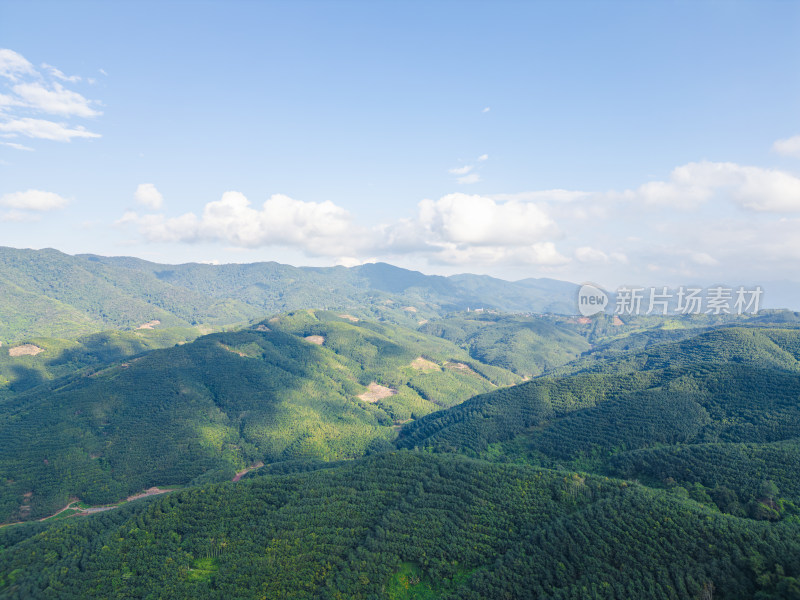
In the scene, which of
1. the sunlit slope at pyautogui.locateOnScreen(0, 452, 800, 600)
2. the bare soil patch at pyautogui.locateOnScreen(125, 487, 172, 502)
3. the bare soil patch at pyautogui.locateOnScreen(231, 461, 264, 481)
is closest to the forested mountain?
the sunlit slope at pyautogui.locateOnScreen(0, 452, 800, 600)

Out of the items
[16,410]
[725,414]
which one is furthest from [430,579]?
[16,410]

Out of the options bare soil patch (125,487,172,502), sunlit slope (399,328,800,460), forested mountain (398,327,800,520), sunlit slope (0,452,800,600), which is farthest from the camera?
bare soil patch (125,487,172,502)

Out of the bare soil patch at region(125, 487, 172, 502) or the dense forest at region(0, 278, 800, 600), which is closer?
the dense forest at region(0, 278, 800, 600)

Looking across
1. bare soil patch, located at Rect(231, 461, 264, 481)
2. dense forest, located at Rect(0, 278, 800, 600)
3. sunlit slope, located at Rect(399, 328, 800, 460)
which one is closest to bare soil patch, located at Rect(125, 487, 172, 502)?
dense forest, located at Rect(0, 278, 800, 600)

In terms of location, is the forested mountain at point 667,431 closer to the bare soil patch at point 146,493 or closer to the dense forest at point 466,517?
the dense forest at point 466,517

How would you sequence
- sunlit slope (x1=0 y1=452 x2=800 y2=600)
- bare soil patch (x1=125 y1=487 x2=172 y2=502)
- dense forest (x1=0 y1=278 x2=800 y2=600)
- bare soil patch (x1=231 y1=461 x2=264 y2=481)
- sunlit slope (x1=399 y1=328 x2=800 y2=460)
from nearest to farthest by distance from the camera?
1. sunlit slope (x1=0 y1=452 x2=800 y2=600)
2. dense forest (x1=0 y1=278 x2=800 y2=600)
3. sunlit slope (x1=399 y1=328 x2=800 y2=460)
4. bare soil patch (x1=125 y1=487 x2=172 y2=502)
5. bare soil patch (x1=231 y1=461 x2=264 y2=481)

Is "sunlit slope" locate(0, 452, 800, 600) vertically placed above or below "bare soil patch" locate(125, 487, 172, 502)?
above

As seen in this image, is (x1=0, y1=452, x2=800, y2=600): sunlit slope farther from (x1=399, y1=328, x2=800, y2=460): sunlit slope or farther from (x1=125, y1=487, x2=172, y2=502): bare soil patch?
(x1=399, y1=328, x2=800, y2=460): sunlit slope

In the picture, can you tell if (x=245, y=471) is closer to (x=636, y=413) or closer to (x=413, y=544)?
(x=413, y=544)
